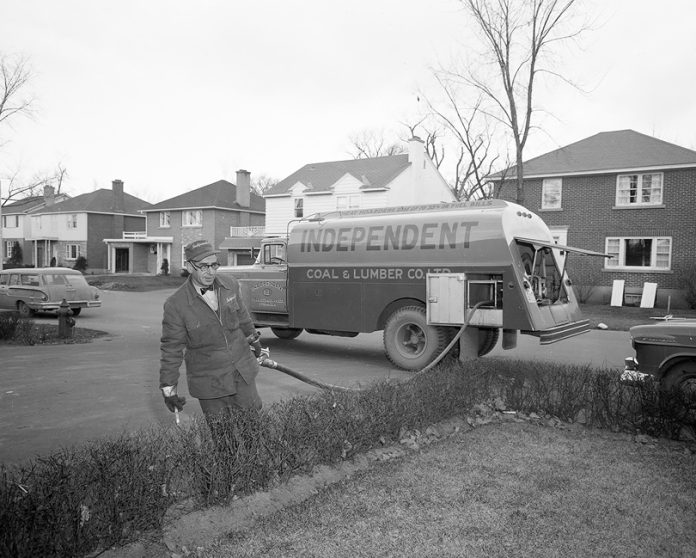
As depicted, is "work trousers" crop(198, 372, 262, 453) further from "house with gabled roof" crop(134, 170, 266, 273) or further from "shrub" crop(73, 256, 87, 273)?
"shrub" crop(73, 256, 87, 273)

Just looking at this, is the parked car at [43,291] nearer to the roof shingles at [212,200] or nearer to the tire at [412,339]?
the tire at [412,339]

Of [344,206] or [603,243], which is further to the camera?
[344,206]

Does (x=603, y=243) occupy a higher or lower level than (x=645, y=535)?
higher

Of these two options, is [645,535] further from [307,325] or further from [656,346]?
[307,325]

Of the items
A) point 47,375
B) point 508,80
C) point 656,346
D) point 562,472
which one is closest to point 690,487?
point 562,472

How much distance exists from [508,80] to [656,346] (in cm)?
2229

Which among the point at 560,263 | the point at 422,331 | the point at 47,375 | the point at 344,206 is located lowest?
the point at 47,375

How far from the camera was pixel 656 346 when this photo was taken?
7.29 metres

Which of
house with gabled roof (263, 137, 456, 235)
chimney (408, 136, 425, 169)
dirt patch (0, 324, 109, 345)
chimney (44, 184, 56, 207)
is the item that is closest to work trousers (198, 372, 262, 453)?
dirt patch (0, 324, 109, 345)

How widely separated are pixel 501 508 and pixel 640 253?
85.7ft

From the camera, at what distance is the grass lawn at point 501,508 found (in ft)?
12.6

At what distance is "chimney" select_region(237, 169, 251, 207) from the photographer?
163 ft

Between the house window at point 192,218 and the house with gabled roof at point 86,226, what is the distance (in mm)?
8667

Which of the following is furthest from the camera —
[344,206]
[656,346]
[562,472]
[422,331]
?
[344,206]
